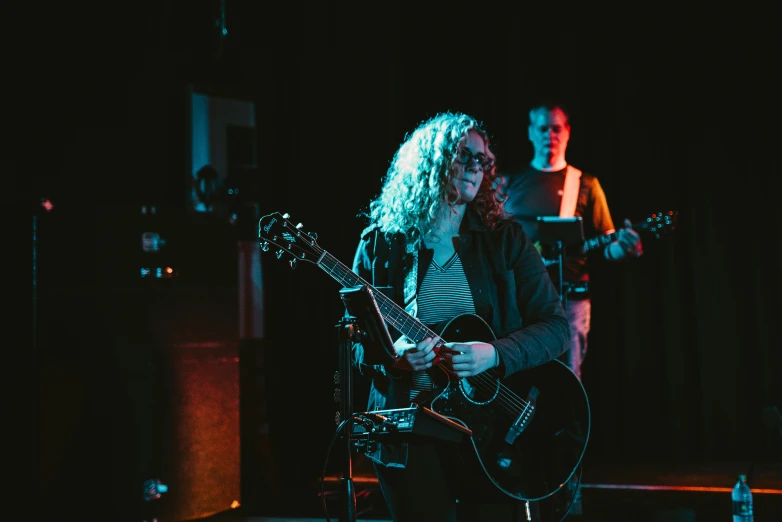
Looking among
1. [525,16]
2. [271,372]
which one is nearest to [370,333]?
[271,372]

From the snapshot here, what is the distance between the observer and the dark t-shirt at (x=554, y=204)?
4.54 m

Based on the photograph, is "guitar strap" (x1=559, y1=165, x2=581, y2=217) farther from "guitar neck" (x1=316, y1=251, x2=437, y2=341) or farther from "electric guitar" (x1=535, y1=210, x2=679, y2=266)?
"guitar neck" (x1=316, y1=251, x2=437, y2=341)

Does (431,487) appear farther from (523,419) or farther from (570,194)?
(570,194)

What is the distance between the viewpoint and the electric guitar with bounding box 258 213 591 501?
2633 mm

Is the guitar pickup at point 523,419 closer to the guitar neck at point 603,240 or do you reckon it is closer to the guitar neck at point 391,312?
the guitar neck at point 391,312

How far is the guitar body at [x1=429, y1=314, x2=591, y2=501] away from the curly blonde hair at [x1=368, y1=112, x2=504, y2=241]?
0.42 m

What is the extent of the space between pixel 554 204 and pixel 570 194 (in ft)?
0.40

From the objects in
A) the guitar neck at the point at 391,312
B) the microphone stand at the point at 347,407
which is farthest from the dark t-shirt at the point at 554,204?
the microphone stand at the point at 347,407

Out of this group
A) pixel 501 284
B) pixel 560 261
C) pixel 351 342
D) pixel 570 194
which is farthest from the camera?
pixel 570 194

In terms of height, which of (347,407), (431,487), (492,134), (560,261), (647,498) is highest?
(492,134)

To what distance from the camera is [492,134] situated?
522 cm

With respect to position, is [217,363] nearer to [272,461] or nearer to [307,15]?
[272,461]

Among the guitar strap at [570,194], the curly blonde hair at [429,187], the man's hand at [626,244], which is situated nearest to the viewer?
the curly blonde hair at [429,187]

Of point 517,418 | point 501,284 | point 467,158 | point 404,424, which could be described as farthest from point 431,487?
point 467,158
